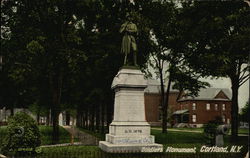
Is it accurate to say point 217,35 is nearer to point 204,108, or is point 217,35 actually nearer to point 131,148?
point 131,148

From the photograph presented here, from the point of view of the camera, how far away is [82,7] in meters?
25.4

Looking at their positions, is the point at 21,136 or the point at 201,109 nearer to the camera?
the point at 21,136

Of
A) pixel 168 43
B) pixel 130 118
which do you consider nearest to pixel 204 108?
pixel 168 43

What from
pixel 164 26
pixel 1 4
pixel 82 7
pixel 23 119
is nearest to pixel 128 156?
pixel 23 119

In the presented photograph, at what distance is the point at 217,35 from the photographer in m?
25.3

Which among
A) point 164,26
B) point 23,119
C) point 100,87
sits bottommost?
point 23,119

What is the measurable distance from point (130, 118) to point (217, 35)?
40.0 ft

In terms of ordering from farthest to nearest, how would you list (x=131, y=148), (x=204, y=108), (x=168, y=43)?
(x=204, y=108) < (x=168, y=43) < (x=131, y=148)

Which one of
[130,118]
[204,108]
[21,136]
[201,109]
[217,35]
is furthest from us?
[204,108]

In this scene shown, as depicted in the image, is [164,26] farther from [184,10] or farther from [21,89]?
[21,89]

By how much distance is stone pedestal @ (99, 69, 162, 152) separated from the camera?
661 inches

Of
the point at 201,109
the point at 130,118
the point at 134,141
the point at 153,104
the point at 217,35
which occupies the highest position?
the point at 217,35

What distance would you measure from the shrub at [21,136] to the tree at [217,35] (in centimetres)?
1432

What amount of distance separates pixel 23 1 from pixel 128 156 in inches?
608
